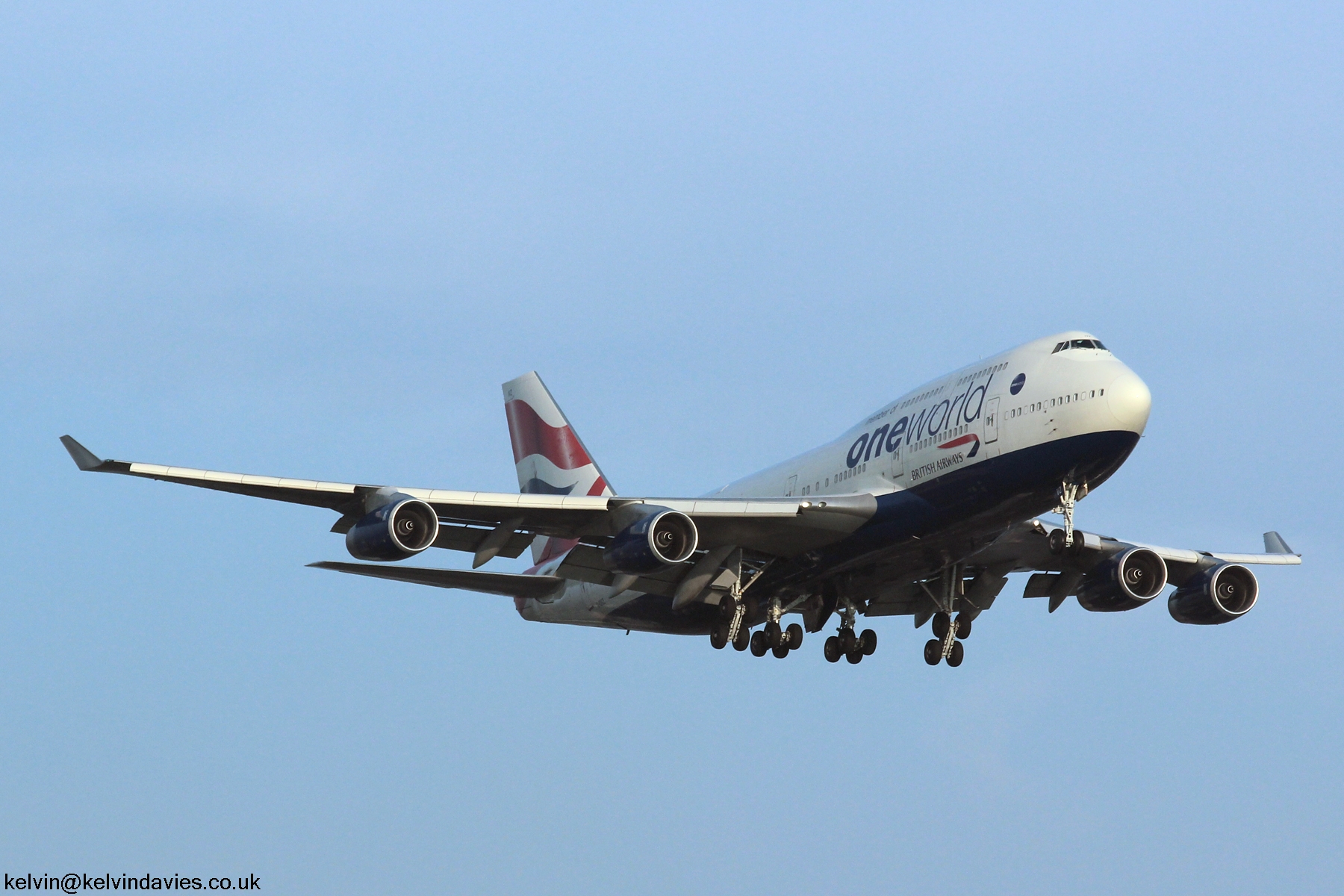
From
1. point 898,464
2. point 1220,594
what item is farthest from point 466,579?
point 1220,594

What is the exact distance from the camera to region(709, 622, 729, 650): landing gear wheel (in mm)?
42250

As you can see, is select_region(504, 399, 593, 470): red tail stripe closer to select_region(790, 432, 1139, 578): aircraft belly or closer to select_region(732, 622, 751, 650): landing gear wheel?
select_region(732, 622, 751, 650): landing gear wheel

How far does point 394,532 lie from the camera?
37.0m

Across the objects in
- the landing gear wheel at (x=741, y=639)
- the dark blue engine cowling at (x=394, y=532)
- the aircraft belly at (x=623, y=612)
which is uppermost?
the aircraft belly at (x=623, y=612)

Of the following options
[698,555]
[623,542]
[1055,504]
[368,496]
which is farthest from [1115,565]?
[368,496]

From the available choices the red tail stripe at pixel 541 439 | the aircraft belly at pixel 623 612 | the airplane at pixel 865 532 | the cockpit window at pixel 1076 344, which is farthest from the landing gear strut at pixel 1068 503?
the red tail stripe at pixel 541 439

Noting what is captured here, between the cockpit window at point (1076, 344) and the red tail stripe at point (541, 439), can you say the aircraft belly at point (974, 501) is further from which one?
the red tail stripe at point (541, 439)

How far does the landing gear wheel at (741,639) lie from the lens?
140 ft

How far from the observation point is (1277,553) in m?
50.6

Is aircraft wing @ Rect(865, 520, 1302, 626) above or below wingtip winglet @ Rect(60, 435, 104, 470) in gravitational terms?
above

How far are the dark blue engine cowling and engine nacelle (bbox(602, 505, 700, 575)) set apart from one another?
14.3 ft

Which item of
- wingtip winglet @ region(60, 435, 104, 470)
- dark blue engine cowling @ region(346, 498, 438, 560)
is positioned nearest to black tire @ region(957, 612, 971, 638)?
dark blue engine cowling @ region(346, 498, 438, 560)

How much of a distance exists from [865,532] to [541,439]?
53.3 ft

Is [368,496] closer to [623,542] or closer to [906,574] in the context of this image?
[623,542]
